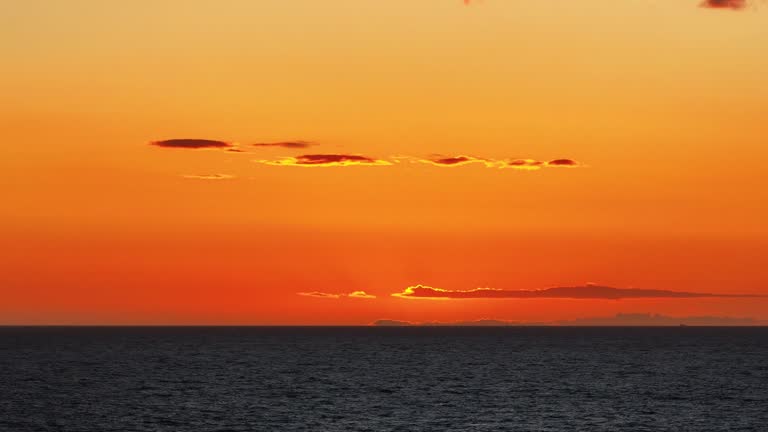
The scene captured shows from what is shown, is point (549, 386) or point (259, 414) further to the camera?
point (549, 386)

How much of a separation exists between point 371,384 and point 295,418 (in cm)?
4206

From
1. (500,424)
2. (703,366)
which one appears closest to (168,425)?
(500,424)

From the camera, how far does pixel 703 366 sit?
628 feet

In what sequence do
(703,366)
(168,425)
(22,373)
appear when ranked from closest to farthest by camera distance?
(168,425) → (22,373) → (703,366)

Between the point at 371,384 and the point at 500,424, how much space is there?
46.6 m

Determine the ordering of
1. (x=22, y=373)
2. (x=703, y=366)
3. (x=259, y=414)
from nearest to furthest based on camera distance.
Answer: (x=259, y=414), (x=22, y=373), (x=703, y=366)

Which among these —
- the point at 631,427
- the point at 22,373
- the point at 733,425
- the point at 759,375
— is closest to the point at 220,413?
the point at 631,427

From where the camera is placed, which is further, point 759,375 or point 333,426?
point 759,375

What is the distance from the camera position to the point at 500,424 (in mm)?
97688

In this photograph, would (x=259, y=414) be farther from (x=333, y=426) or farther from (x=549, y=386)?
(x=549, y=386)

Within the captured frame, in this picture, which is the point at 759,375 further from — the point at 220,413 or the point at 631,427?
the point at 220,413

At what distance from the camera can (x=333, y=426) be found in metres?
95.6

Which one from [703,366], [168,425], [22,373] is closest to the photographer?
[168,425]

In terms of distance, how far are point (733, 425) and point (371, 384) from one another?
54.5m
